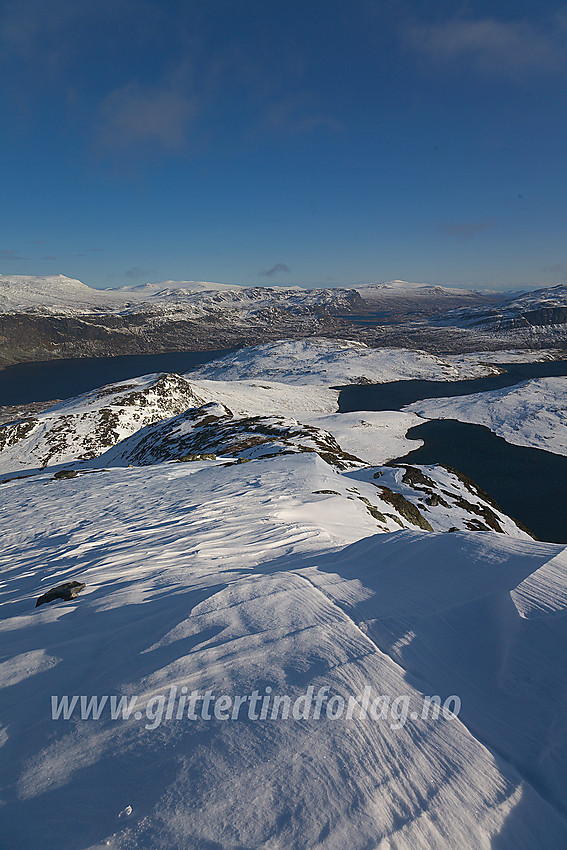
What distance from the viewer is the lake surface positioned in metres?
74.9

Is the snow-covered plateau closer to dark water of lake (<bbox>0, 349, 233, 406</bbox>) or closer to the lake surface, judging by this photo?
the lake surface

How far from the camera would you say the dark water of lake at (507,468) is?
32.1 meters

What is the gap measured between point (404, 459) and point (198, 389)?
134 ft

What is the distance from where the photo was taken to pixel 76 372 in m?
131

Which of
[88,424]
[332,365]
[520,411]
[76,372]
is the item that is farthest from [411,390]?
[76,372]

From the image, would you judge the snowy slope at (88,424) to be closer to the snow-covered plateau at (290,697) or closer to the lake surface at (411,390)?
the lake surface at (411,390)

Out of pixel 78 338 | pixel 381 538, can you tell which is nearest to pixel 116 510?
pixel 381 538

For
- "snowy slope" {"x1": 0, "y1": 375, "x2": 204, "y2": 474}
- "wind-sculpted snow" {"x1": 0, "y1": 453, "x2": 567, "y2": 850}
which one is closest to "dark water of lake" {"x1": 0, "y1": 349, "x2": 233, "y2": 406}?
"snowy slope" {"x1": 0, "y1": 375, "x2": 204, "y2": 474}

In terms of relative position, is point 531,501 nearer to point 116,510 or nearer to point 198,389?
point 116,510

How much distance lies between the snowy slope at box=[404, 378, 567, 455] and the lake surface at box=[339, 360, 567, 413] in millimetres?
6370

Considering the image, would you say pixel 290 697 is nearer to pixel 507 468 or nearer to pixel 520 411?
pixel 507 468

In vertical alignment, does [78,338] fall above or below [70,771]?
above

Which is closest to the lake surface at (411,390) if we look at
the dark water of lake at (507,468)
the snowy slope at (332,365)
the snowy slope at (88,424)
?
the snowy slope at (332,365)

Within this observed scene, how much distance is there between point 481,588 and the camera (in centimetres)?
457
